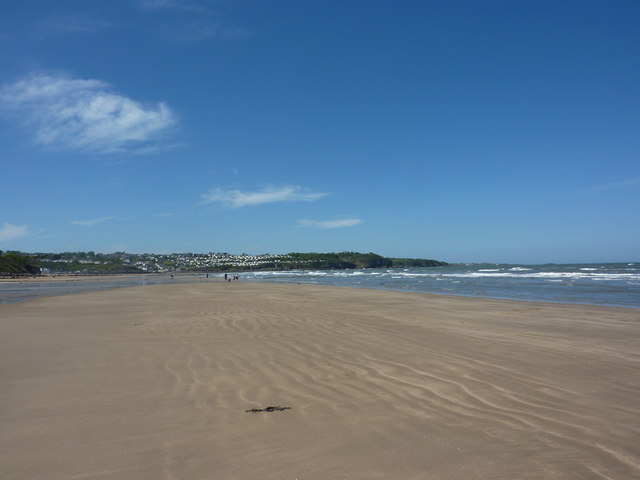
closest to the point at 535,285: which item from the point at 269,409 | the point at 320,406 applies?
the point at 320,406

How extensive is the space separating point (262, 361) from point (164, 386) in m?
1.95

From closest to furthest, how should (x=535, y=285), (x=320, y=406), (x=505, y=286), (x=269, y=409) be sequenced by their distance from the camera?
(x=269, y=409)
(x=320, y=406)
(x=505, y=286)
(x=535, y=285)

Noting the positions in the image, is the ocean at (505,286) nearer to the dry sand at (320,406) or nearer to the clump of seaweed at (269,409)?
the dry sand at (320,406)

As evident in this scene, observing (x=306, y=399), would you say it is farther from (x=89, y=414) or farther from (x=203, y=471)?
(x=89, y=414)

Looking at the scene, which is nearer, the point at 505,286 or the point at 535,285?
the point at 505,286

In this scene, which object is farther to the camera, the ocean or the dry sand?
the ocean

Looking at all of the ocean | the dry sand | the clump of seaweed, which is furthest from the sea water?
the clump of seaweed

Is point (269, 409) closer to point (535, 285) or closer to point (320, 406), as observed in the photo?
point (320, 406)

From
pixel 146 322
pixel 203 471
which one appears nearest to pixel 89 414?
pixel 203 471

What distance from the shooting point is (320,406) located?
5027 millimetres

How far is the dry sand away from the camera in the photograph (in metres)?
3.60

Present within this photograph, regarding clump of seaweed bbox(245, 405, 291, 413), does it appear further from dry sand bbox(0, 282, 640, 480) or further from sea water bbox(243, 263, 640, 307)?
sea water bbox(243, 263, 640, 307)

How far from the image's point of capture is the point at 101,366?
704 centimetres

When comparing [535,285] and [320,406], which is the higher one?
[535,285]
